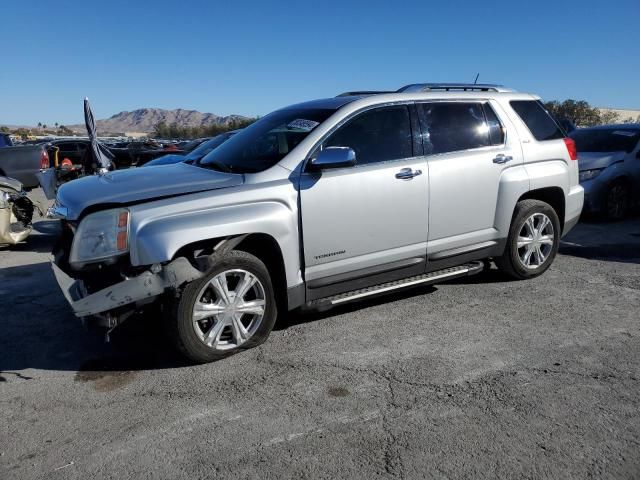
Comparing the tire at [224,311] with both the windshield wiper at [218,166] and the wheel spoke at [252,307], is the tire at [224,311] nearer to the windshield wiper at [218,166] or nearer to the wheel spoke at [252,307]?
the wheel spoke at [252,307]

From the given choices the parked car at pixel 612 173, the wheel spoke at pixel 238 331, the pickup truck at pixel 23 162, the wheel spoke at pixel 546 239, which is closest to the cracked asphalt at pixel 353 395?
the wheel spoke at pixel 238 331

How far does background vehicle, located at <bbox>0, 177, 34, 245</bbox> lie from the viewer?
712 centimetres

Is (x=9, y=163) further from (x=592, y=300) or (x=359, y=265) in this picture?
(x=592, y=300)

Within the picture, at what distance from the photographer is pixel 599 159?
29.7 ft

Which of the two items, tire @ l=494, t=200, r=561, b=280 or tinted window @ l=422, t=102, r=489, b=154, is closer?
tinted window @ l=422, t=102, r=489, b=154

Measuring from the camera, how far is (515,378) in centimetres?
344

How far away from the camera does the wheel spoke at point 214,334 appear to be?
372 centimetres

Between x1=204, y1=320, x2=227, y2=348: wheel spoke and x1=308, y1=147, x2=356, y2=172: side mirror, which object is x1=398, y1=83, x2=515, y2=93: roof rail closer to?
x1=308, y1=147, x2=356, y2=172: side mirror

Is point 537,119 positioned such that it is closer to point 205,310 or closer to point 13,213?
point 205,310

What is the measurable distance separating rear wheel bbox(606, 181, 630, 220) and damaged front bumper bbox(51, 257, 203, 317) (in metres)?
8.01

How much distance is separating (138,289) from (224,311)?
2.01 ft

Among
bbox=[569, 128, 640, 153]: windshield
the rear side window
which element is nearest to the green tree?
bbox=[569, 128, 640, 153]: windshield

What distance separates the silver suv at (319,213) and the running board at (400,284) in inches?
0.5

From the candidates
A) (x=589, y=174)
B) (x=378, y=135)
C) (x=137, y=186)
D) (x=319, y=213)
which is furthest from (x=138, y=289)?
(x=589, y=174)
